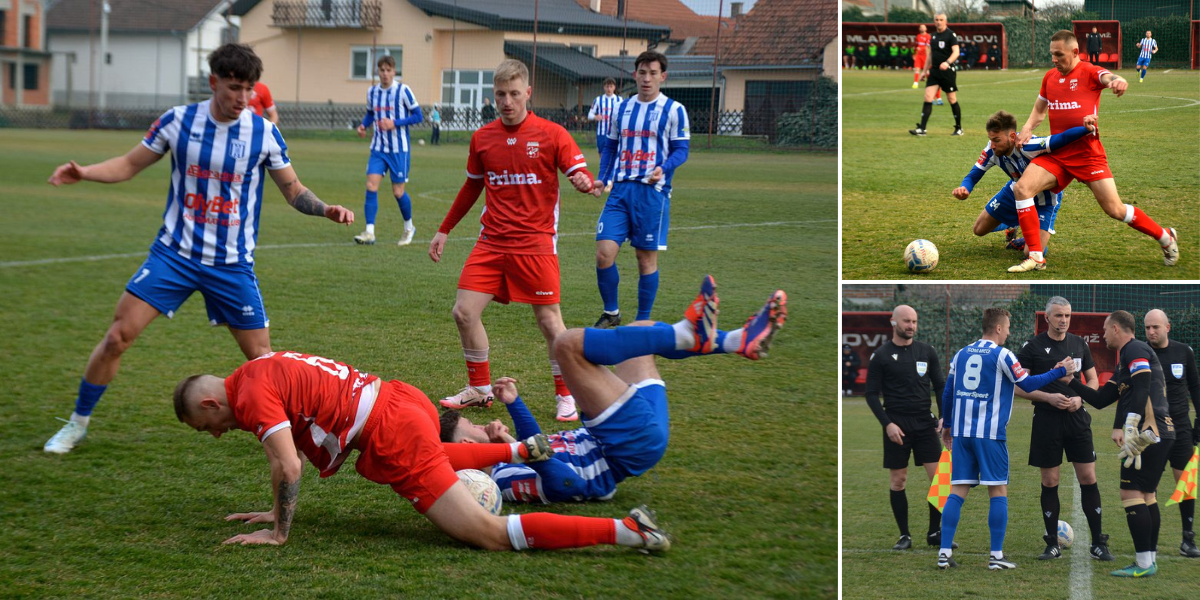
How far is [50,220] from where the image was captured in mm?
13547

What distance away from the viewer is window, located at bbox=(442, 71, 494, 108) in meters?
33.1

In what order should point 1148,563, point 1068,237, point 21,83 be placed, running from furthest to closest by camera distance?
point 21,83 < point 1068,237 < point 1148,563

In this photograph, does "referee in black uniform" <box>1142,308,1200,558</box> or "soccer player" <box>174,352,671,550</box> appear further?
"referee in black uniform" <box>1142,308,1200,558</box>

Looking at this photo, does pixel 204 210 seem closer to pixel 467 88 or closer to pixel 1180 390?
pixel 1180 390

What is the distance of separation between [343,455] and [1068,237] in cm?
611

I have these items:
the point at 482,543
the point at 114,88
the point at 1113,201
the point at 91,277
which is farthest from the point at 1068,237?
the point at 114,88

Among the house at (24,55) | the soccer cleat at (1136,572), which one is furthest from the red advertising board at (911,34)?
the house at (24,55)

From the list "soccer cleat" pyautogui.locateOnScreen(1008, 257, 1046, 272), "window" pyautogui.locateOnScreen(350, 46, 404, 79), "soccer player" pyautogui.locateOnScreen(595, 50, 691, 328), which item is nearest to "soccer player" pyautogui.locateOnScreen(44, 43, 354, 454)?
"soccer player" pyautogui.locateOnScreen(595, 50, 691, 328)

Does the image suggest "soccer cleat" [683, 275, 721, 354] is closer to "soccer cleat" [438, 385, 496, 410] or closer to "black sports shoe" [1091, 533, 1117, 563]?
"soccer cleat" [438, 385, 496, 410]

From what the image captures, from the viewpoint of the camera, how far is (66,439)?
193 inches

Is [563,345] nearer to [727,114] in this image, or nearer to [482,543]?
[482,543]

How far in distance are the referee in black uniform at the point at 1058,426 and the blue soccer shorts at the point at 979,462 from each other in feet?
1.42

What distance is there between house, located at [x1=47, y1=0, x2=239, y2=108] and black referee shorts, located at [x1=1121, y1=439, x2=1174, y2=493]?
50.1 m

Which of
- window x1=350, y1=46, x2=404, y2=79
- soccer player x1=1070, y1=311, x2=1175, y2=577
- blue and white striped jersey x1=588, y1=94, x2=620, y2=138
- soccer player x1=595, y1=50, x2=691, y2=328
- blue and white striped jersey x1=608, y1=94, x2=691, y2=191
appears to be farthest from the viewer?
window x1=350, y1=46, x2=404, y2=79
